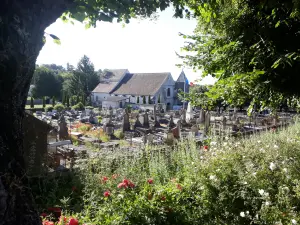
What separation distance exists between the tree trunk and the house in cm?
3866

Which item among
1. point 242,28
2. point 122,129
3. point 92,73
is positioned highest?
point 92,73

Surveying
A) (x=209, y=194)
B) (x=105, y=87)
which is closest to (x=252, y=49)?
(x=209, y=194)

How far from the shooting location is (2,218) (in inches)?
68.2

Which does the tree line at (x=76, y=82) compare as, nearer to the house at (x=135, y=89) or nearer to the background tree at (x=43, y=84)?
the background tree at (x=43, y=84)

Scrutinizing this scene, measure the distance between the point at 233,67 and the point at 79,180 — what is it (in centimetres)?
414

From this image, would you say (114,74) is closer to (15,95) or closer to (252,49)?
(252,49)

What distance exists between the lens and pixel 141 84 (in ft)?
152

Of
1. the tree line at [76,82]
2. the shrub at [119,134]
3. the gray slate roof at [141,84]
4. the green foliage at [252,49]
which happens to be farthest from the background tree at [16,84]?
the tree line at [76,82]

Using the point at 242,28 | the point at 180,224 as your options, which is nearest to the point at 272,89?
the point at 242,28

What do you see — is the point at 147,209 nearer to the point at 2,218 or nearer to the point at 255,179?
the point at 255,179

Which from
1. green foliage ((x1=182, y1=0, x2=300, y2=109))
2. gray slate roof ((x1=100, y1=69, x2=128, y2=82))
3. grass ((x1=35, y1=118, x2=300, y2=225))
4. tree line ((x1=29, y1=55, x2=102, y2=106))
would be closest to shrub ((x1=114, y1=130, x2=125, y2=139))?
grass ((x1=35, y1=118, x2=300, y2=225))

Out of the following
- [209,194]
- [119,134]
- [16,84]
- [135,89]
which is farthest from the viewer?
[135,89]

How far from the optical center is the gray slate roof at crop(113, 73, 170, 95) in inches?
1745

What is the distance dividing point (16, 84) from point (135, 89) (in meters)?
43.9
